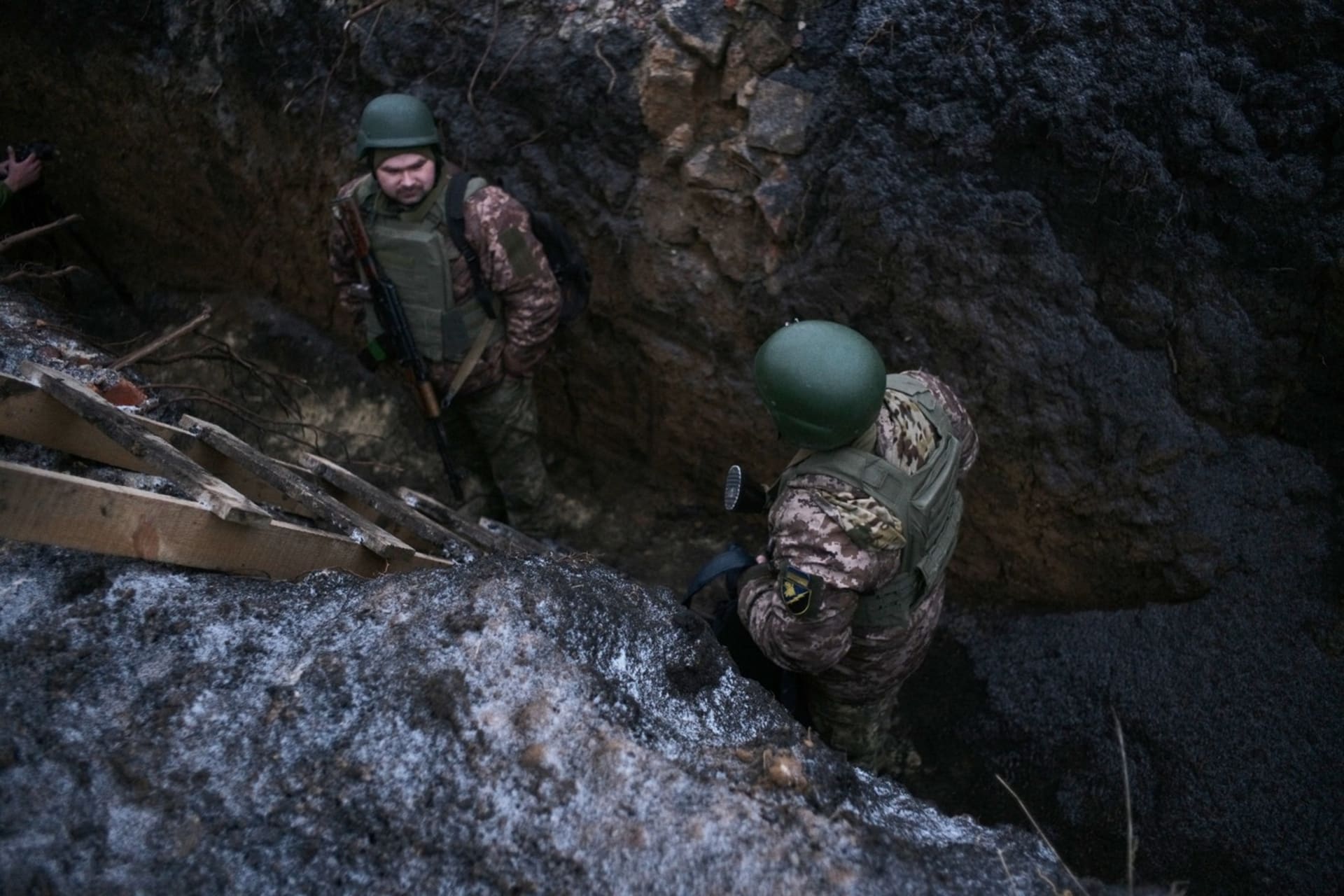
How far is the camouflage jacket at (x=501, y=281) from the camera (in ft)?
13.2

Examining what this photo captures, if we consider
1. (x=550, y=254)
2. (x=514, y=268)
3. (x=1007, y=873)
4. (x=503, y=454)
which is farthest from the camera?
(x=503, y=454)

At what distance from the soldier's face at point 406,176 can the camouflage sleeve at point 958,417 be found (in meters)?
2.23

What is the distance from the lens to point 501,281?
411 centimetres

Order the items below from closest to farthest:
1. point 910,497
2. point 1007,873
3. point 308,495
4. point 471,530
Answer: point 1007,873 < point 910,497 < point 308,495 < point 471,530

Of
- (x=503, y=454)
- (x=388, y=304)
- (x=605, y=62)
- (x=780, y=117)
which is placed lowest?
(x=503, y=454)

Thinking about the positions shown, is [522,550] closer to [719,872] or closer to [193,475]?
[193,475]

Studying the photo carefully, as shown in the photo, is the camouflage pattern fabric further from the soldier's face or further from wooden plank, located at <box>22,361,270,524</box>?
the soldier's face

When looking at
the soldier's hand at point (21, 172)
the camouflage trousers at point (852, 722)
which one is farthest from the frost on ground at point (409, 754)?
the soldier's hand at point (21, 172)

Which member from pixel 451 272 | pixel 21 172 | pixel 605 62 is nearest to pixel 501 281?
pixel 451 272

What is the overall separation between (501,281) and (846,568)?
88.8 inches

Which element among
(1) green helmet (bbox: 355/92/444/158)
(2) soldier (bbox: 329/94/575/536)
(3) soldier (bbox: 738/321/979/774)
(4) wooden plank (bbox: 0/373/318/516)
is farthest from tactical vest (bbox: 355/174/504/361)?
(3) soldier (bbox: 738/321/979/774)

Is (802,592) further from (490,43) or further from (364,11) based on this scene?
(364,11)

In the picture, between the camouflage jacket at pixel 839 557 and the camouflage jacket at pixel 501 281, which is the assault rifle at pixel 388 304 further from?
the camouflage jacket at pixel 839 557

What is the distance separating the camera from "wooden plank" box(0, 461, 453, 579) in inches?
87.2
